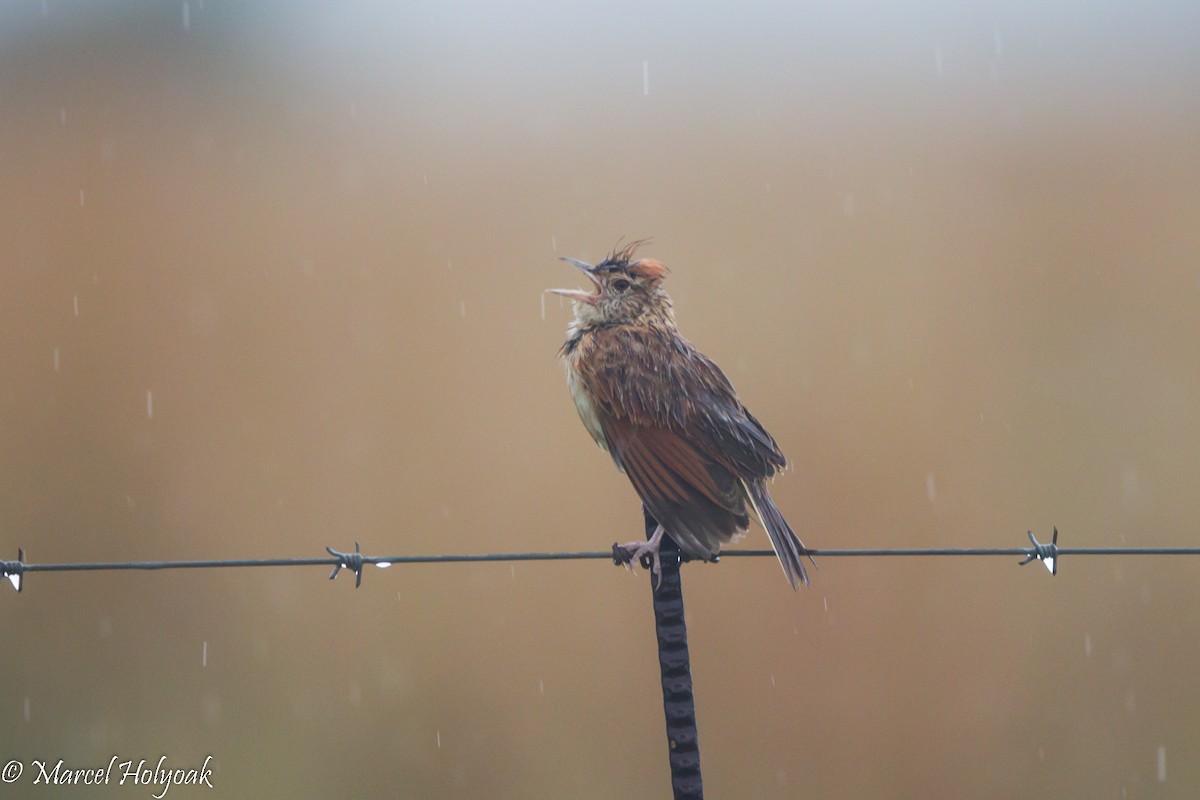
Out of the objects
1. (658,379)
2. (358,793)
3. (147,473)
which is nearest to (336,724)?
(358,793)

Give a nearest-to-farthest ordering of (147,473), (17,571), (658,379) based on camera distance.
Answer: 1. (17,571)
2. (658,379)
3. (147,473)

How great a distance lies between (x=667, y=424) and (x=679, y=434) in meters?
0.06

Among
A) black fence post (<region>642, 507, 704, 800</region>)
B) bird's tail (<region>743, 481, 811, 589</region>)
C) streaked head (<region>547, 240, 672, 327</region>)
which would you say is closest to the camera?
black fence post (<region>642, 507, 704, 800</region>)

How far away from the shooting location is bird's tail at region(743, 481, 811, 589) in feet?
11.1

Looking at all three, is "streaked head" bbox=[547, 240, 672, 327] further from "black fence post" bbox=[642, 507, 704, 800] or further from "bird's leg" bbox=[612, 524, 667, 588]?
"black fence post" bbox=[642, 507, 704, 800]

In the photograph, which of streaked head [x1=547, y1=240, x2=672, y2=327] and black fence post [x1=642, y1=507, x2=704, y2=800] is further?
streaked head [x1=547, y1=240, x2=672, y2=327]

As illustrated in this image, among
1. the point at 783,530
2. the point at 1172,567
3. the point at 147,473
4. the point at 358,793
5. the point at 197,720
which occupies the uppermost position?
the point at 147,473

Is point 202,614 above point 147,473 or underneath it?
underneath

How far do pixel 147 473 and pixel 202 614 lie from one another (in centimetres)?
114

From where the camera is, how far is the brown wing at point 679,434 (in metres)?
3.49

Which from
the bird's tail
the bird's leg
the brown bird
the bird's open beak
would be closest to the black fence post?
the brown bird

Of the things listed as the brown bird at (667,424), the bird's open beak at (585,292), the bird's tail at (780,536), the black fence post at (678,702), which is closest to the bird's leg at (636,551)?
the brown bird at (667,424)

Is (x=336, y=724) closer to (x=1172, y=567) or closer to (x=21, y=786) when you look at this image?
(x=21, y=786)

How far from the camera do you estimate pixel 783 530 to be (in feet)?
11.7
